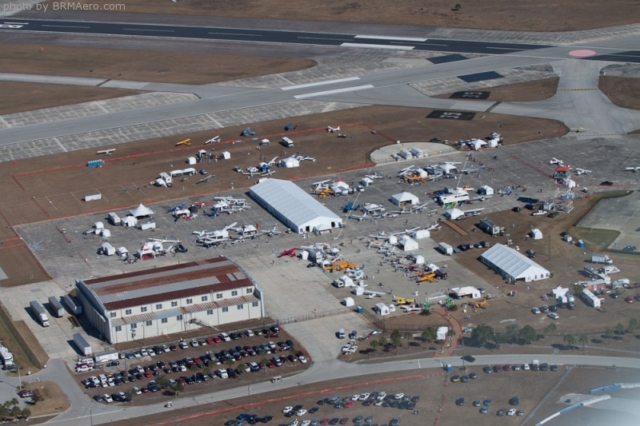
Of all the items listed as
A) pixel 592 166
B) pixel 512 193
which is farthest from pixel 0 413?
pixel 592 166

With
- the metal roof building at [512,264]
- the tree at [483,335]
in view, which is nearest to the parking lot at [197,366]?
the tree at [483,335]

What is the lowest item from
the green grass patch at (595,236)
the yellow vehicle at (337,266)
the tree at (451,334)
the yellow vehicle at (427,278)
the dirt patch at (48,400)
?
the dirt patch at (48,400)

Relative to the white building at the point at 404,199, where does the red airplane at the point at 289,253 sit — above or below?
below

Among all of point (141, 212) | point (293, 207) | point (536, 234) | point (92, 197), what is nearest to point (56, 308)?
point (141, 212)

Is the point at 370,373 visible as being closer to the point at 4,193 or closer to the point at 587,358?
the point at 587,358

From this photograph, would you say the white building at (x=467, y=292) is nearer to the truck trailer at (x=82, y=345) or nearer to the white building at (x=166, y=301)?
the white building at (x=166, y=301)

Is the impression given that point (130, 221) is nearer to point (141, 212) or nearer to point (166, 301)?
point (141, 212)

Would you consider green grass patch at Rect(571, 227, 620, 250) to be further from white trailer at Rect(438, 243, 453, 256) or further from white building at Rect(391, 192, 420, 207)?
white building at Rect(391, 192, 420, 207)
